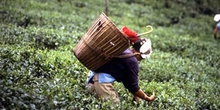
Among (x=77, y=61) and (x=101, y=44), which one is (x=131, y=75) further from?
(x=77, y=61)

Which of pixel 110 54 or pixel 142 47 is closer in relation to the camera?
pixel 110 54

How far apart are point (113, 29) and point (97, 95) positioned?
119cm

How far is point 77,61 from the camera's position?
348 inches

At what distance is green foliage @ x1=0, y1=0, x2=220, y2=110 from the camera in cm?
566

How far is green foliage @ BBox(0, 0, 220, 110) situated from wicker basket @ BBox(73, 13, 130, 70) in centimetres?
64

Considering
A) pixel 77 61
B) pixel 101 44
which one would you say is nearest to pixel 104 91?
pixel 101 44

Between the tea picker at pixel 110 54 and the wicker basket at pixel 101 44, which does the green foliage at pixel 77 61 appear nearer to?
the tea picker at pixel 110 54

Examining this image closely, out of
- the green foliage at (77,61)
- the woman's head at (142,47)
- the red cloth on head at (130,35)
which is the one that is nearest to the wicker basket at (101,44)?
the red cloth on head at (130,35)

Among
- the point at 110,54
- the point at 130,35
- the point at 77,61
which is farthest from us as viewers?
the point at 77,61

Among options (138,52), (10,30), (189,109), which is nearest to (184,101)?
(189,109)

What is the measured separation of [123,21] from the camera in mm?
19797

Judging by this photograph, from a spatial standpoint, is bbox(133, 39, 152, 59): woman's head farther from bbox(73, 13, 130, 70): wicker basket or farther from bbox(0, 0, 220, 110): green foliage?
bbox(0, 0, 220, 110): green foliage

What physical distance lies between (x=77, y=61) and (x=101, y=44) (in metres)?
3.24

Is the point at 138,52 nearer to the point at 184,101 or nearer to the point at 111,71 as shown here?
the point at 111,71
